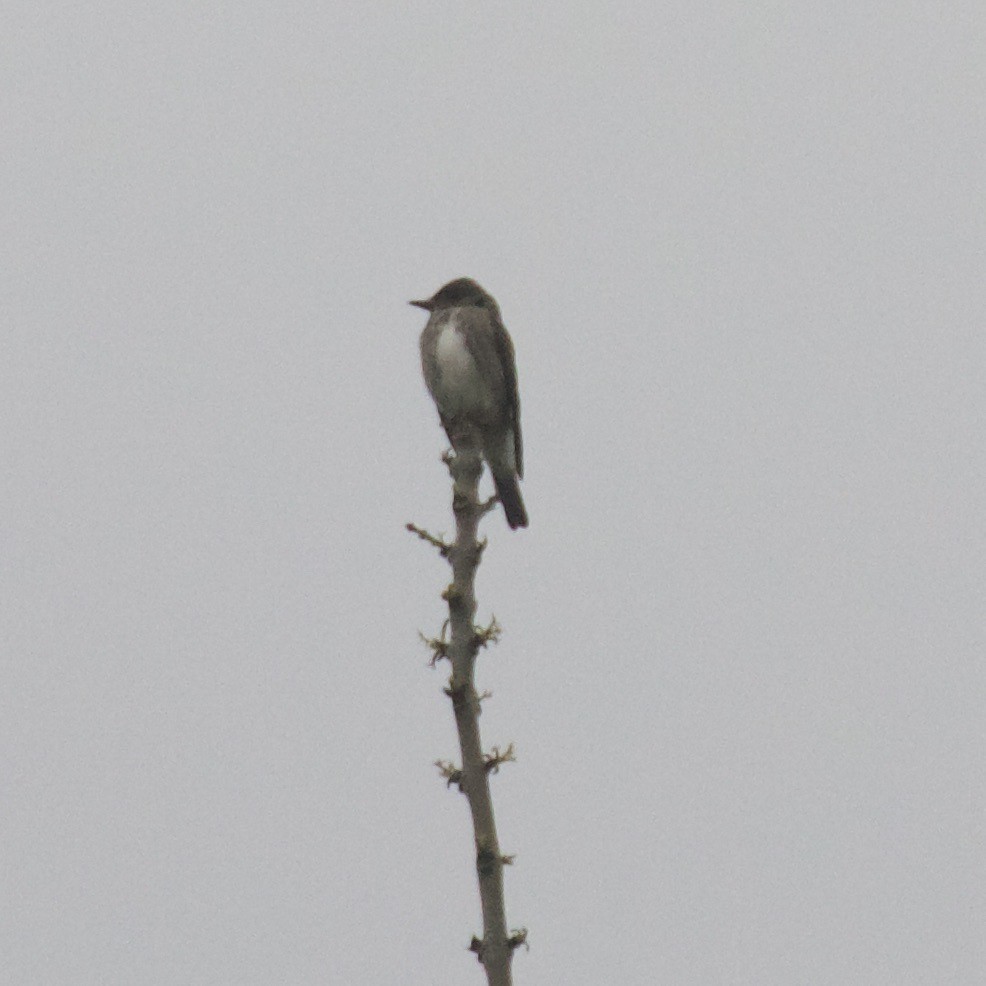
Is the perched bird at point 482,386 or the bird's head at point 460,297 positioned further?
the bird's head at point 460,297

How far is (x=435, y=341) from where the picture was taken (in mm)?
9969

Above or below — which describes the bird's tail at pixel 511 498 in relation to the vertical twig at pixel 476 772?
above

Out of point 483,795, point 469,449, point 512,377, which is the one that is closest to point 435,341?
point 512,377

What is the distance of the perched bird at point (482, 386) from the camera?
971cm

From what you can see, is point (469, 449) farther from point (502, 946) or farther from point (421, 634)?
point (502, 946)

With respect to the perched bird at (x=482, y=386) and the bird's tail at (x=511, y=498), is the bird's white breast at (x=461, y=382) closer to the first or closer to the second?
the perched bird at (x=482, y=386)

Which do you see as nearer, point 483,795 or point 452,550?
point 483,795

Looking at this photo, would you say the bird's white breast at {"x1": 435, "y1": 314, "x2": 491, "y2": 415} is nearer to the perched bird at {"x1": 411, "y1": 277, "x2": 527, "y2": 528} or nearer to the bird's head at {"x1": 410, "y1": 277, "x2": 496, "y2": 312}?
the perched bird at {"x1": 411, "y1": 277, "x2": 527, "y2": 528}

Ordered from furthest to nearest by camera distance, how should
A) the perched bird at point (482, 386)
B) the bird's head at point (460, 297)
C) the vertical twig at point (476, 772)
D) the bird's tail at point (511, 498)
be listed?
1. the bird's head at point (460, 297)
2. the perched bird at point (482, 386)
3. the bird's tail at point (511, 498)
4. the vertical twig at point (476, 772)

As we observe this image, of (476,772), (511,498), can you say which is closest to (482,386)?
(511,498)

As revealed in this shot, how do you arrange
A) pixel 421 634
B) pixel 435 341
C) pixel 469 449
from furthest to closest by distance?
pixel 435 341 < pixel 469 449 < pixel 421 634

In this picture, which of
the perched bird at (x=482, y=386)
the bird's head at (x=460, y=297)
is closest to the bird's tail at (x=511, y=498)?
the perched bird at (x=482, y=386)

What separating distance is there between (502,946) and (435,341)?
627 centimetres

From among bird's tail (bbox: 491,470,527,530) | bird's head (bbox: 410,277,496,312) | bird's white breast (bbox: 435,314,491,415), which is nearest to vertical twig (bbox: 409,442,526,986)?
bird's tail (bbox: 491,470,527,530)
